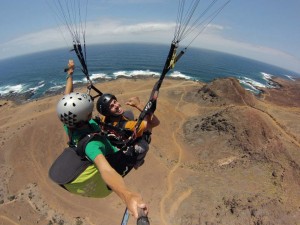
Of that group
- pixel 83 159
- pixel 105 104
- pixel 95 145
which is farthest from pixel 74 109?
pixel 105 104

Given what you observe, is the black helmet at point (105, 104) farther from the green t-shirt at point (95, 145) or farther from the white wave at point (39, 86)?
the white wave at point (39, 86)

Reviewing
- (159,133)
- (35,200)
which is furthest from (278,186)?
(35,200)

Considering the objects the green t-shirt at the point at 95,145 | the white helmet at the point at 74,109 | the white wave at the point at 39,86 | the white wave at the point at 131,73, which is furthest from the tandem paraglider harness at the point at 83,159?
the white wave at the point at 131,73

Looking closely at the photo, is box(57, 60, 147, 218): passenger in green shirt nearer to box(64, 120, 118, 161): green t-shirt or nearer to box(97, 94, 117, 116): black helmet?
box(64, 120, 118, 161): green t-shirt

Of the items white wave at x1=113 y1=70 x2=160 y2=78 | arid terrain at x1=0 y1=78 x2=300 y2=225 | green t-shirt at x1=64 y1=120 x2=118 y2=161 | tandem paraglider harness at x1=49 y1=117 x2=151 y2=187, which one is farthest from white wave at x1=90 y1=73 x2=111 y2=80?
green t-shirt at x1=64 y1=120 x2=118 y2=161

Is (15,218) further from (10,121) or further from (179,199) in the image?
(10,121)

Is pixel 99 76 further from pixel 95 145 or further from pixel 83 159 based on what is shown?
pixel 95 145
